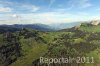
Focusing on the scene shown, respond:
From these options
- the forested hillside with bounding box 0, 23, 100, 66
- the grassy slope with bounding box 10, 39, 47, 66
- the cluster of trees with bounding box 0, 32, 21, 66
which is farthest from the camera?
the cluster of trees with bounding box 0, 32, 21, 66

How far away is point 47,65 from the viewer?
103m

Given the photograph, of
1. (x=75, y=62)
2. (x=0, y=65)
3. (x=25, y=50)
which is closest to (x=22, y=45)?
(x=25, y=50)

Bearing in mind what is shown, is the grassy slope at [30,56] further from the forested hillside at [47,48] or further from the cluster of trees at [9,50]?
the cluster of trees at [9,50]

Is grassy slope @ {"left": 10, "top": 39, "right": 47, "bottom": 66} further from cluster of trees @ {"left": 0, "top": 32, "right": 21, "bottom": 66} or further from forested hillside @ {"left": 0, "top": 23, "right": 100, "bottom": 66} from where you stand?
cluster of trees @ {"left": 0, "top": 32, "right": 21, "bottom": 66}

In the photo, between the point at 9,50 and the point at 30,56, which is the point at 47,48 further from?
the point at 9,50

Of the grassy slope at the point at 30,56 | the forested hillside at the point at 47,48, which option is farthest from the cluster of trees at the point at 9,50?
the grassy slope at the point at 30,56

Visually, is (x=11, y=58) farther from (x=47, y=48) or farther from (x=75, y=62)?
(x=75, y=62)

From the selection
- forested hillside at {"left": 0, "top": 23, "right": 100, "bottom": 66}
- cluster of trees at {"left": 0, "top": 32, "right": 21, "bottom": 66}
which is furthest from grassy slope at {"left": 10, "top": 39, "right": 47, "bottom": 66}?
cluster of trees at {"left": 0, "top": 32, "right": 21, "bottom": 66}

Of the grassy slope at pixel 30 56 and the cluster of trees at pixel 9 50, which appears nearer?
the grassy slope at pixel 30 56

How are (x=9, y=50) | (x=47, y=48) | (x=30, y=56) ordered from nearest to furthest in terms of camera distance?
(x=30, y=56) < (x=9, y=50) < (x=47, y=48)

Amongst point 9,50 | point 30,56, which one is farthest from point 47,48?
point 9,50

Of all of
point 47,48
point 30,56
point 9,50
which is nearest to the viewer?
point 30,56

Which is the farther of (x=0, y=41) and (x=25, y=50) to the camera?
(x=0, y=41)

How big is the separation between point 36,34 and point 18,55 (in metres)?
56.2
